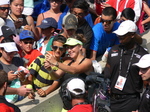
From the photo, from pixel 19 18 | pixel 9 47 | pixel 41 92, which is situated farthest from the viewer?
pixel 19 18

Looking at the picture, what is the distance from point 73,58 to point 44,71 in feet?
1.92

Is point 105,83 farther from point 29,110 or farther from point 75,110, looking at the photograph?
point 29,110

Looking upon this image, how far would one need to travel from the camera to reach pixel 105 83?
18.4 ft

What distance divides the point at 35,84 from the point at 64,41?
918 mm

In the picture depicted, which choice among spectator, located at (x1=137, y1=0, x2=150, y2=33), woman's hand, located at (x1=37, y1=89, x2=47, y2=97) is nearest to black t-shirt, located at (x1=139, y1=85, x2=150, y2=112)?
woman's hand, located at (x1=37, y1=89, x2=47, y2=97)

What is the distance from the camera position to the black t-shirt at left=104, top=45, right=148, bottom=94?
19.4 feet

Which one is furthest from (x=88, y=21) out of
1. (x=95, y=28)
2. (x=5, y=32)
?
(x=5, y=32)

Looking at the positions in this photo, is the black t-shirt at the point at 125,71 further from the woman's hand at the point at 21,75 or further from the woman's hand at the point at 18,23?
the woman's hand at the point at 18,23

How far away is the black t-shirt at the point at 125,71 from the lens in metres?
5.91

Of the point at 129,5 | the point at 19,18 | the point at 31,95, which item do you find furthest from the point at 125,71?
the point at 19,18

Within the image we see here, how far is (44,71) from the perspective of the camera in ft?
21.0

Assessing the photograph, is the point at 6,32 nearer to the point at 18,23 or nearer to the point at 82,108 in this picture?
the point at 18,23

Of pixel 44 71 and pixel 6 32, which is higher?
pixel 6 32

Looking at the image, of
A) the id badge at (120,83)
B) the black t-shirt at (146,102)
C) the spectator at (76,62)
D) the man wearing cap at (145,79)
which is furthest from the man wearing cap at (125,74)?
the black t-shirt at (146,102)
